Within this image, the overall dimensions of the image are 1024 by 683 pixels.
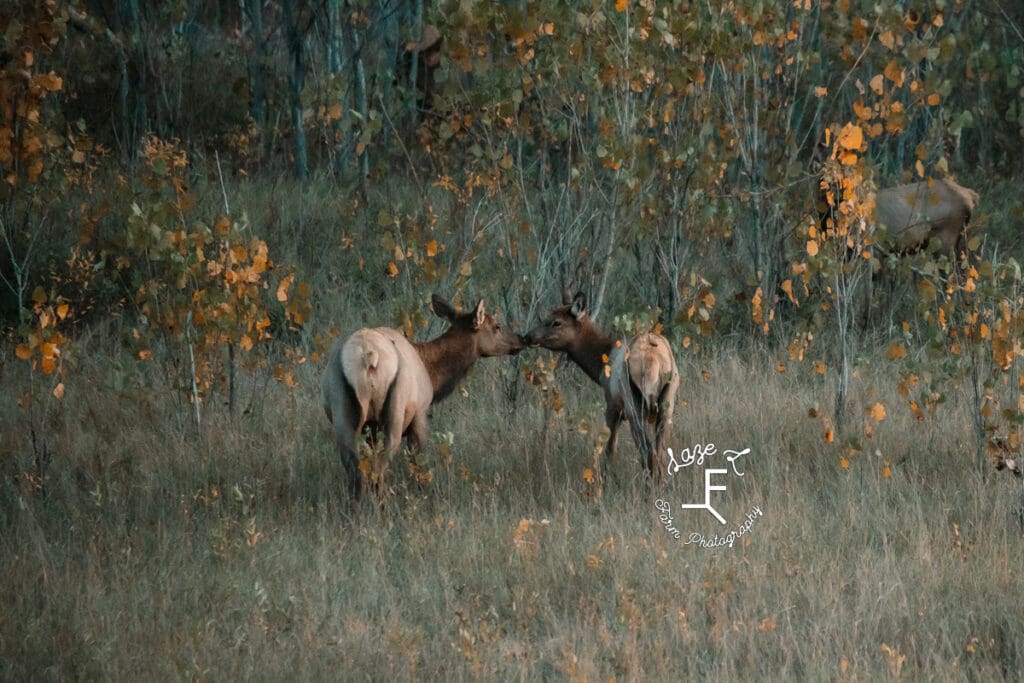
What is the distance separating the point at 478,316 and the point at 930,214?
16.8 ft

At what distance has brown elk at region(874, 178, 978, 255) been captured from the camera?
37.0 ft

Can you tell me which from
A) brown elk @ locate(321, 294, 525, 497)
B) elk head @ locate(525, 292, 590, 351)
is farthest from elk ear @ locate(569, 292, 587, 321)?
brown elk @ locate(321, 294, 525, 497)

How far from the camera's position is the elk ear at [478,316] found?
7.92m

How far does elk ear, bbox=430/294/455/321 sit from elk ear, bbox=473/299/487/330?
0.18m

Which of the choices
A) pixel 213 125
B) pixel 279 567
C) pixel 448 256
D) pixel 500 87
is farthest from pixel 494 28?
pixel 213 125

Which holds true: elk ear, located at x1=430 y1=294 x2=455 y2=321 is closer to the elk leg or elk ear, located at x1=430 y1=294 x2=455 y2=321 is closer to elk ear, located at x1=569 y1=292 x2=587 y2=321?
elk ear, located at x1=569 y1=292 x2=587 y2=321

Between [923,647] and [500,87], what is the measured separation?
179 inches

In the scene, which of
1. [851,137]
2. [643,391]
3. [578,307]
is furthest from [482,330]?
[851,137]

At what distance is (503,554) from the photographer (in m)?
6.33

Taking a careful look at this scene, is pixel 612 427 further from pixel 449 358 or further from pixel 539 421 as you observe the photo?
pixel 449 358

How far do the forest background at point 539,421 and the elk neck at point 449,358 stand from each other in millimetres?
333

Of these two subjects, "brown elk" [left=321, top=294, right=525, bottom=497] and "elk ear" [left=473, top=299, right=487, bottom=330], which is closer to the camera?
"brown elk" [left=321, top=294, right=525, bottom=497]

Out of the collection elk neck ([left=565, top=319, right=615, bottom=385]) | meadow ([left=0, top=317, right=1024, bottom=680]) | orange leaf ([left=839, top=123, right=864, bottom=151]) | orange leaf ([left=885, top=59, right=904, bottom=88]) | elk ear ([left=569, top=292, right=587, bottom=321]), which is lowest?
meadow ([left=0, top=317, right=1024, bottom=680])

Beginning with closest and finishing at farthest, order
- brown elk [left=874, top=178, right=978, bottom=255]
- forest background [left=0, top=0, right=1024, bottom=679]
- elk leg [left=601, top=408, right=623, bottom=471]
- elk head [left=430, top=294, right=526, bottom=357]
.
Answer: forest background [left=0, top=0, right=1024, bottom=679] < elk leg [left=601, top=408, right=623, bottom=471] < elk head [left=430, top=294, right=526, bottom=357] < brown elk [left=874, top=178, right=978, bottom=255]
